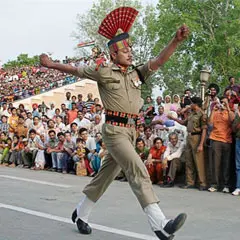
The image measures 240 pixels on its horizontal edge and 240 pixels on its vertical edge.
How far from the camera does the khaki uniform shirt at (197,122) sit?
36.8ft

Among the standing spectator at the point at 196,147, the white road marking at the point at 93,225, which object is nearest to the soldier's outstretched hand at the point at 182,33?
the white road marking at the point at 93,225

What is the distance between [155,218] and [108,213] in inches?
94.3

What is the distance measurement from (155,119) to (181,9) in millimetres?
26637

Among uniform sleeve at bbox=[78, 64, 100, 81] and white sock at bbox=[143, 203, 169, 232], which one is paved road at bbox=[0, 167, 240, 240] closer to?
white sock at bbox=[143, 203, 169, 232]

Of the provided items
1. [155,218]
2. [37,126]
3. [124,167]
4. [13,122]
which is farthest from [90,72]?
[13,122]

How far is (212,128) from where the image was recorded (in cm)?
1110

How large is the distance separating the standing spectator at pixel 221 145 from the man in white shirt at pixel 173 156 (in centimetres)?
105

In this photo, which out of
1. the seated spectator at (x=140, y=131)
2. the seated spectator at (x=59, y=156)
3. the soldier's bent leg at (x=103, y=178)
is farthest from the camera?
the seated spectator at (x=59, y=156)

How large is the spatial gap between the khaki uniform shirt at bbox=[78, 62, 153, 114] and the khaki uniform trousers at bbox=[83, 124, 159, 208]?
0.25 meters

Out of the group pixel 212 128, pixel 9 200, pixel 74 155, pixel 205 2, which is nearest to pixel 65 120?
pixel 74 155

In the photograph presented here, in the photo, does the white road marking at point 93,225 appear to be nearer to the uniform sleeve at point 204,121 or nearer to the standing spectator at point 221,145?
the standing spectator at point 221,145

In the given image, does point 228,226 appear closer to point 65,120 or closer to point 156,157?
point 156,157

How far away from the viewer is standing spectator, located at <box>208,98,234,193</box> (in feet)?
35.3

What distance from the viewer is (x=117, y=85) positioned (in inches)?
231
